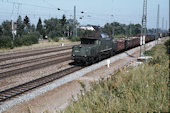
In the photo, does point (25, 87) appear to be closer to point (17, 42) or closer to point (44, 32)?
point (17, 42)

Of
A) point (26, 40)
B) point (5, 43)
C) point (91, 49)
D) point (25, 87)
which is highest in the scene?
point (26, 40)

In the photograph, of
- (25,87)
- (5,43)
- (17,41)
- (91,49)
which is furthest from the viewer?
(17,41)

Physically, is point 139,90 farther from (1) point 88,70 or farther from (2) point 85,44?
(2) point 85,44

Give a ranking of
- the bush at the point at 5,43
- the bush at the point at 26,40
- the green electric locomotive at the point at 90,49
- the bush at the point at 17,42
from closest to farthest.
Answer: the green electric locomotive at the point at 90,49
the bush at the point at 5,43
the bush at the point at 17,42
the bush at the point at 26,40

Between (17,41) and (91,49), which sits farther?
(17,41)

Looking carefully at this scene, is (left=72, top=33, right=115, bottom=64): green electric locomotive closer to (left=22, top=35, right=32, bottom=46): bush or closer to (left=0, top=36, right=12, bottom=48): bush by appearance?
(left=0, top=36, right=12, bottom=48): bush

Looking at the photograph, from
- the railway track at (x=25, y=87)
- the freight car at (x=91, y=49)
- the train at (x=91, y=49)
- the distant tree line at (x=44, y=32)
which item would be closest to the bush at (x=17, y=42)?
the distant tree line at (x=44, y=32)

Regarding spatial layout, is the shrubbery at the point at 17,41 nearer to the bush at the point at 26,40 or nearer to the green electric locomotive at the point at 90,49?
the bush at the point at 26,40

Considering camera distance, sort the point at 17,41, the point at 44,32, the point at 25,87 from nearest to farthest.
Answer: the point at 25,87 < the point at 17,41 < the point at 44,32

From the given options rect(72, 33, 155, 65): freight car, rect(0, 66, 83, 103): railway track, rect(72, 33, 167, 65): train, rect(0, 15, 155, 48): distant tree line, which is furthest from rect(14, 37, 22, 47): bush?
rect(0, 66, 83, 103): railway track

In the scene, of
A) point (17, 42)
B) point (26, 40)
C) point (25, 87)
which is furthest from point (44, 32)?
point (25, 87)

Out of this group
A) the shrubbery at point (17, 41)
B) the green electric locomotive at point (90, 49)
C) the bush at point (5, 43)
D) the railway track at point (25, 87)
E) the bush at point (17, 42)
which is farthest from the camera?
the bush at point (17, 42)

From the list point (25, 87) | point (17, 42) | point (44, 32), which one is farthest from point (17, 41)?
point (44, 32)

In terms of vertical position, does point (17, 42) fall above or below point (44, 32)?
below
